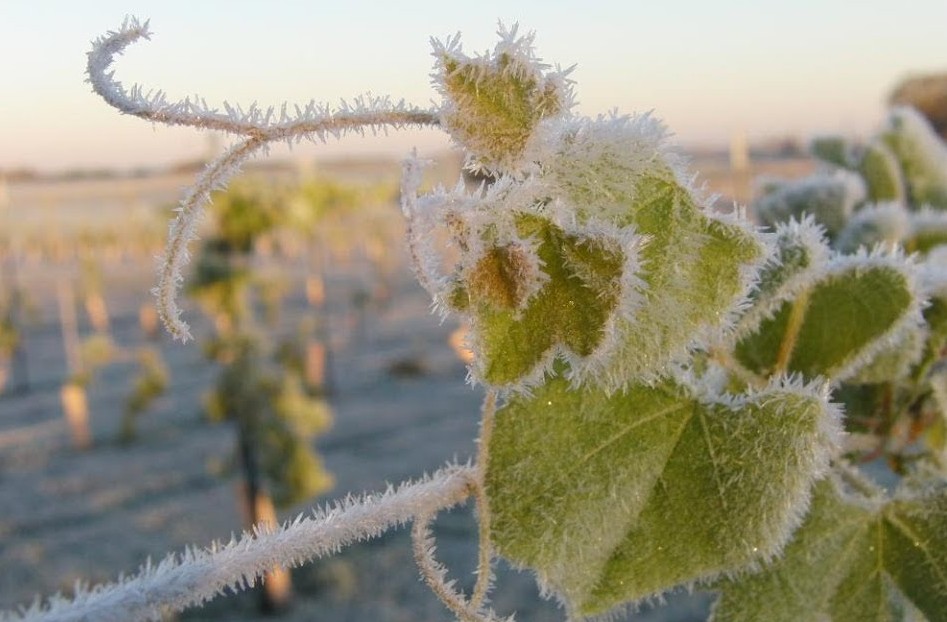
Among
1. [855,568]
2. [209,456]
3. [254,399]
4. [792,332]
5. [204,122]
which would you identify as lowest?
[209,456]

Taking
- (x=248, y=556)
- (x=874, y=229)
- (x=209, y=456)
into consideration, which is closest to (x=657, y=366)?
(x=248, y=556)

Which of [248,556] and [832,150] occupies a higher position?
[832,150]

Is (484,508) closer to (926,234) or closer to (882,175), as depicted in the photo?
(926,234)

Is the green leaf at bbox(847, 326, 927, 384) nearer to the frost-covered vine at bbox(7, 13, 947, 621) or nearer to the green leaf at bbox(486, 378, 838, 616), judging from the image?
the frost-covered vine at bbox(7, 13, 947, 621)

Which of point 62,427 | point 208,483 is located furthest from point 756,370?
point 62,427

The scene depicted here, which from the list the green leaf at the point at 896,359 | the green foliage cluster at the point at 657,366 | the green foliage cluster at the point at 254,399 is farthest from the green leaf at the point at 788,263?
the green foliage cluster at the point at 254,399

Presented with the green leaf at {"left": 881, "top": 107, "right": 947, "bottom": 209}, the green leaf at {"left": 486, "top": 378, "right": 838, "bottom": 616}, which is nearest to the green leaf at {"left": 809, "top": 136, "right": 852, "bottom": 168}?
the green leaf at {"left": 881, "top": 107, "right": 947, "bottom": 209}

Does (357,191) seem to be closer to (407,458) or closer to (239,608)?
(407,458)

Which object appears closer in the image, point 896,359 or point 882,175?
point 896,359
